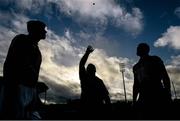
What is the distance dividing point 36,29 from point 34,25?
0.08m

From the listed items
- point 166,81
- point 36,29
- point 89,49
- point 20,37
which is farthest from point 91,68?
point 20,37

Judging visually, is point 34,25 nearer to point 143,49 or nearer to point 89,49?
point 89,49

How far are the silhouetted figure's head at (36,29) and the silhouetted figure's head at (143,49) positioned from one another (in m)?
2.17

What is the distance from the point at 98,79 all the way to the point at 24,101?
2867 millimetres

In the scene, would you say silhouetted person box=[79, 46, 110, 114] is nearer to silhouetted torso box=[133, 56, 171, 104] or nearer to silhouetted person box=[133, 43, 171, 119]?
silhouetted person box=[133, 43, 171, 119]

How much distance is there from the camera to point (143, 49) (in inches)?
197

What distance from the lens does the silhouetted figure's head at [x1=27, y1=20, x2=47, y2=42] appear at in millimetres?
3811

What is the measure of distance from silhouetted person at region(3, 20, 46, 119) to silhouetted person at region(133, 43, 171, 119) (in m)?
2.23

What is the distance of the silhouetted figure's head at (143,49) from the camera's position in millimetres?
5004

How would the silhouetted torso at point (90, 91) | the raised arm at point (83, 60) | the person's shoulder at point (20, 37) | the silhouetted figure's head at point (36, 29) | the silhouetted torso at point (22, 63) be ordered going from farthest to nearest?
the silhouetted torso at point (90, 91)
the raised arm at point (83, 60)
the silhouetted figure's head at point (36, 29)
the person's shoulder at point (20, 37)
the silhouetted torso at point (22, 63)

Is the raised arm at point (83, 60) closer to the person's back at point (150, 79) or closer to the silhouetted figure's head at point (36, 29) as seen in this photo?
the person's back at point (150, 79)

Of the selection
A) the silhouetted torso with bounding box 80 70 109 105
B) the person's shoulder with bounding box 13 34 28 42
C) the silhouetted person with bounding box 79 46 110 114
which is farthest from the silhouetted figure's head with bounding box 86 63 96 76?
the person's shoulder with bounding box 13 34 28 42

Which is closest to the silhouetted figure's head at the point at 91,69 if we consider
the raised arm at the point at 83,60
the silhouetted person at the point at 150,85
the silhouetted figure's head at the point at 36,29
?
the raised arm at the point at 83,60

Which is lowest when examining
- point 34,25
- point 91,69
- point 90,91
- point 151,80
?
point 90,91
